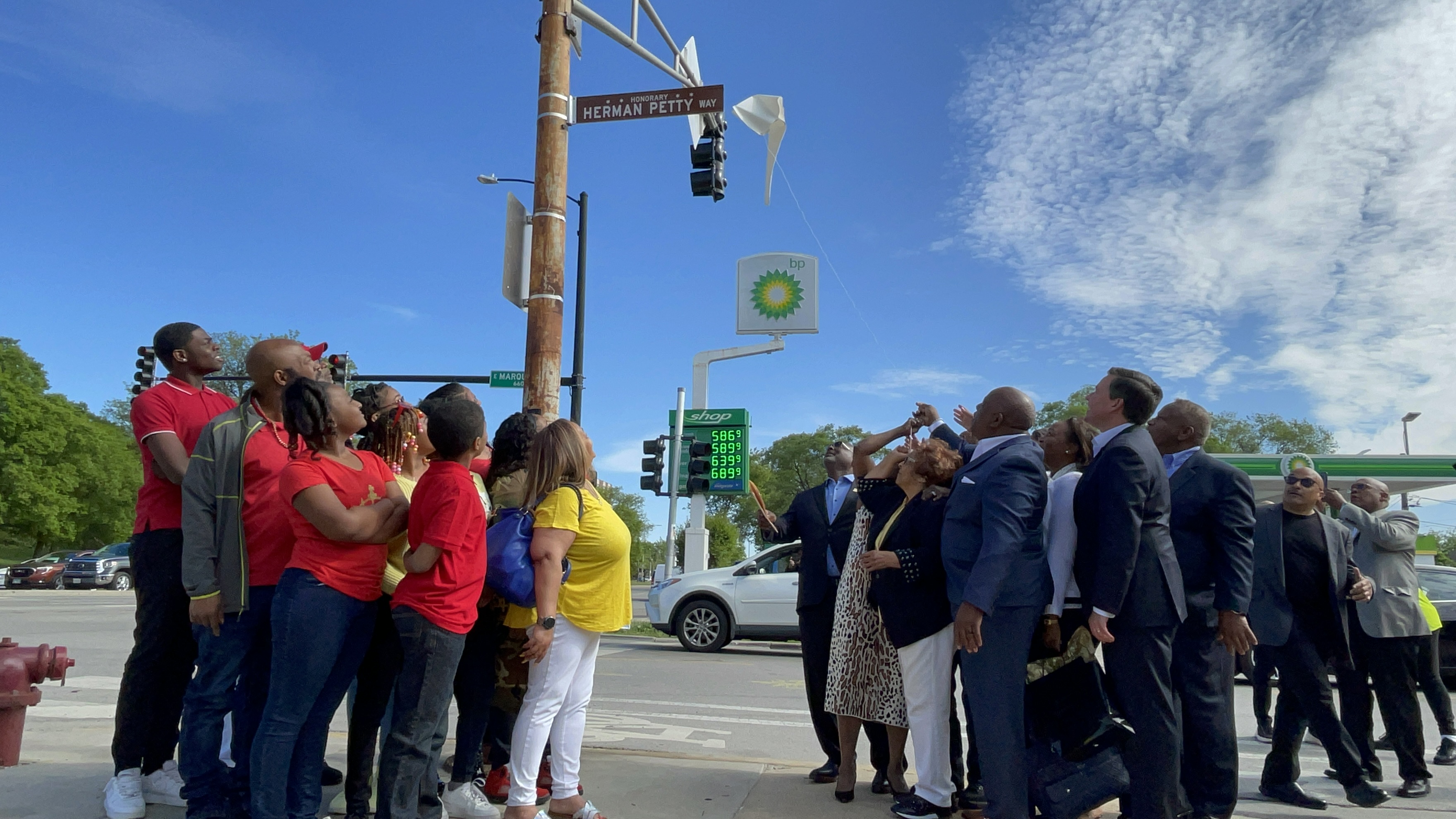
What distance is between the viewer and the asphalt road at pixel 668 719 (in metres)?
5.08

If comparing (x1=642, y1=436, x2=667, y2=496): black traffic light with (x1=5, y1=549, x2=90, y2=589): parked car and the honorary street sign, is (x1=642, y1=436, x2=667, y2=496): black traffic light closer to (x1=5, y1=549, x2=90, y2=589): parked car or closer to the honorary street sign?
the honorary street sign

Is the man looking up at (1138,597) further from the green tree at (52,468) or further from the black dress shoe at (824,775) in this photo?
the green tree at (52,468)

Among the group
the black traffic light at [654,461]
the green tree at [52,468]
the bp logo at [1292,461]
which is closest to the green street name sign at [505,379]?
the black traffic light at [654,461]

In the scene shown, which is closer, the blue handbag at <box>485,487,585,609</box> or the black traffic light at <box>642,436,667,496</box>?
the blue handbag at <box>485,487,585,609</box>

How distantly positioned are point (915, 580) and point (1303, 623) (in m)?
2.82

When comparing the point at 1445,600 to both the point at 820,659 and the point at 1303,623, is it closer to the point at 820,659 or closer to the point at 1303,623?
the point at 1303,623

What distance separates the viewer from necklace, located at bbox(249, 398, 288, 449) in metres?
3.93

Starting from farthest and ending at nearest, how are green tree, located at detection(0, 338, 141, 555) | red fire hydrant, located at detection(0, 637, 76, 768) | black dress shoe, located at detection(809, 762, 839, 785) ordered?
green tree, located at detection(0, 338, 141, 555), black dress shoe, located at detection(809, 762, 839, 785), red fire hydrant, located at detection(0, 637, 76, 768)

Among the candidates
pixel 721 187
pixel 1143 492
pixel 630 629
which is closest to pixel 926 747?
pixel 1143 492


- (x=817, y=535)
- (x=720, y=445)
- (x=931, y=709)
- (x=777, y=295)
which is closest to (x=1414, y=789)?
(x=931, y=709)

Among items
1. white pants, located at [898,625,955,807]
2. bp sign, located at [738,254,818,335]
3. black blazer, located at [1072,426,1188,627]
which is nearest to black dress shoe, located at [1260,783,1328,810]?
black blazer, located at [1072,426,1188,627]

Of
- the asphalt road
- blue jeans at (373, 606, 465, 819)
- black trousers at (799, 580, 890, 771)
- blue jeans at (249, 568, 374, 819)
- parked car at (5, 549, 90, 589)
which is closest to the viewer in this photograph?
blue jeans at (249, 568, 374, 819)

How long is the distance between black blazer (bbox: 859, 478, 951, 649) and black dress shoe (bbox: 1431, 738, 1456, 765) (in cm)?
461

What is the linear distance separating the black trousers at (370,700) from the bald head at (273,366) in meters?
1.03
